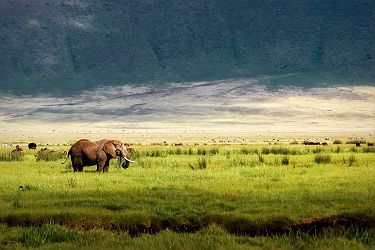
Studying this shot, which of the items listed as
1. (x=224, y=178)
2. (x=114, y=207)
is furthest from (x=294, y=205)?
(x=224, y=178)

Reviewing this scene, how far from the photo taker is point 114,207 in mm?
12562

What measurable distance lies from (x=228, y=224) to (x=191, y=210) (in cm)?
91

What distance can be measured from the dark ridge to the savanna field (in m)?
0.02

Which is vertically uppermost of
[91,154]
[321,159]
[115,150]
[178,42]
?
[178,42]

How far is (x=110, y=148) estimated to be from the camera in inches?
808

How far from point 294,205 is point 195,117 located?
82.2m

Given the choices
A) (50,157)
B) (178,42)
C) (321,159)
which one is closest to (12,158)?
(50,157)

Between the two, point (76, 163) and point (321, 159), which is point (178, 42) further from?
point (76, 163)

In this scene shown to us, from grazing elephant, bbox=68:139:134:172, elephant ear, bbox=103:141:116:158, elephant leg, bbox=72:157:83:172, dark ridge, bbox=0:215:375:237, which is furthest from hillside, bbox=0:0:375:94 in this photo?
dark ridge, bbox=0:215:375:237

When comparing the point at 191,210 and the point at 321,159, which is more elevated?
the point at 321,159

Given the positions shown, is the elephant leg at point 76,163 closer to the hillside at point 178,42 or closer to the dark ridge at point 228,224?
the dark ridge at point 228,224

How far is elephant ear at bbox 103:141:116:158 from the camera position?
20.3 metres

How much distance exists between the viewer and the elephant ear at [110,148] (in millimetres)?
20344

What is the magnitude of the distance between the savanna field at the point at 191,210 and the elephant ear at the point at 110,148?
203 centimetres
